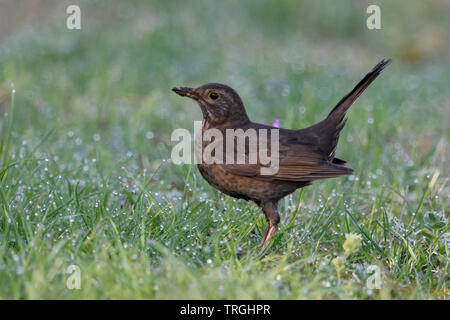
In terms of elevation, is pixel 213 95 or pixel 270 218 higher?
pixel 213 95

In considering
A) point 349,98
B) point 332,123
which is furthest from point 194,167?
point 349,98

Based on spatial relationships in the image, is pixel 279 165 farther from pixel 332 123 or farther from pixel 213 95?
pixel 213 95

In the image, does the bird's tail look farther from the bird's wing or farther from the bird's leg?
the bird's leg

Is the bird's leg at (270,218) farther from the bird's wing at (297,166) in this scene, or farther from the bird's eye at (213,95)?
the bird's eye at (213,95)

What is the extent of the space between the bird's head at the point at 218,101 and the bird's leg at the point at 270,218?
72cm

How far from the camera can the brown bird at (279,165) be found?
157 inches

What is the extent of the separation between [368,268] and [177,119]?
3910mm

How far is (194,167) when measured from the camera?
5.07 metres

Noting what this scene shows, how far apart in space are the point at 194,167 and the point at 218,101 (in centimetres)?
92

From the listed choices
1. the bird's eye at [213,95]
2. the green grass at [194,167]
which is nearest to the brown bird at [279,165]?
the bird's eye at [213,95]

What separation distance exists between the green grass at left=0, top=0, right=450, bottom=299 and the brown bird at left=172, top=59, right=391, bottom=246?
0.75ft

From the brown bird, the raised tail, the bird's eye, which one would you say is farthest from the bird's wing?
the bird's eye
